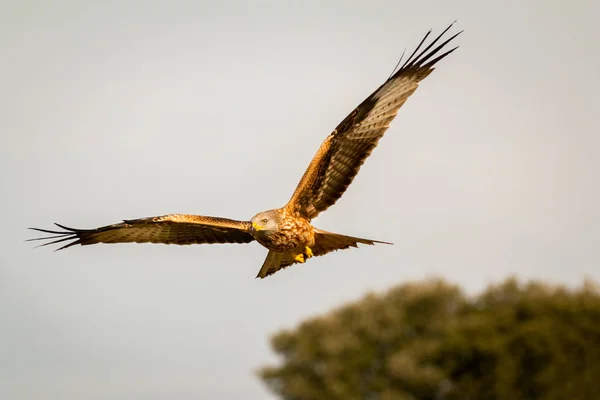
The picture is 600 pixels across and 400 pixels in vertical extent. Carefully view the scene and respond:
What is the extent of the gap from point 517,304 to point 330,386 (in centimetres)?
644

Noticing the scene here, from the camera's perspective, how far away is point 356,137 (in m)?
13.1

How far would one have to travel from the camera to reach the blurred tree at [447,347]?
105ft

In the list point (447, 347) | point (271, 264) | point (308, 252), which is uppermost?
point (447, 347)

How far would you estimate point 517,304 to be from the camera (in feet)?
110

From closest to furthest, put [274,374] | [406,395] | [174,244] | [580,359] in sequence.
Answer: [174,244]
[580,359]
[406,395]
[274,374]

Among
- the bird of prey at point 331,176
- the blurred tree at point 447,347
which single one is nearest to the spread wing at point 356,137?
the bird of prey at point 331,176

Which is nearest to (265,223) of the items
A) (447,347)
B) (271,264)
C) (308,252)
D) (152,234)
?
(308,252)

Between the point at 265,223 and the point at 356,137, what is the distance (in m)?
1.58

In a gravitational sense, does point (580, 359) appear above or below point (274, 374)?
below

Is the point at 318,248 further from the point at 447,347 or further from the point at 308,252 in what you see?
the point at 447,347

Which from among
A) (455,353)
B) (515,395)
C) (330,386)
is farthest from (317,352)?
(515,395)

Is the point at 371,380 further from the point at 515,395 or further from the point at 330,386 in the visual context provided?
the point at 515,395

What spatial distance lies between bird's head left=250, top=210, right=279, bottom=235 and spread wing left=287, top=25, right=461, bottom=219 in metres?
0.55

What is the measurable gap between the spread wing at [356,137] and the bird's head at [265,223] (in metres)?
0.55
